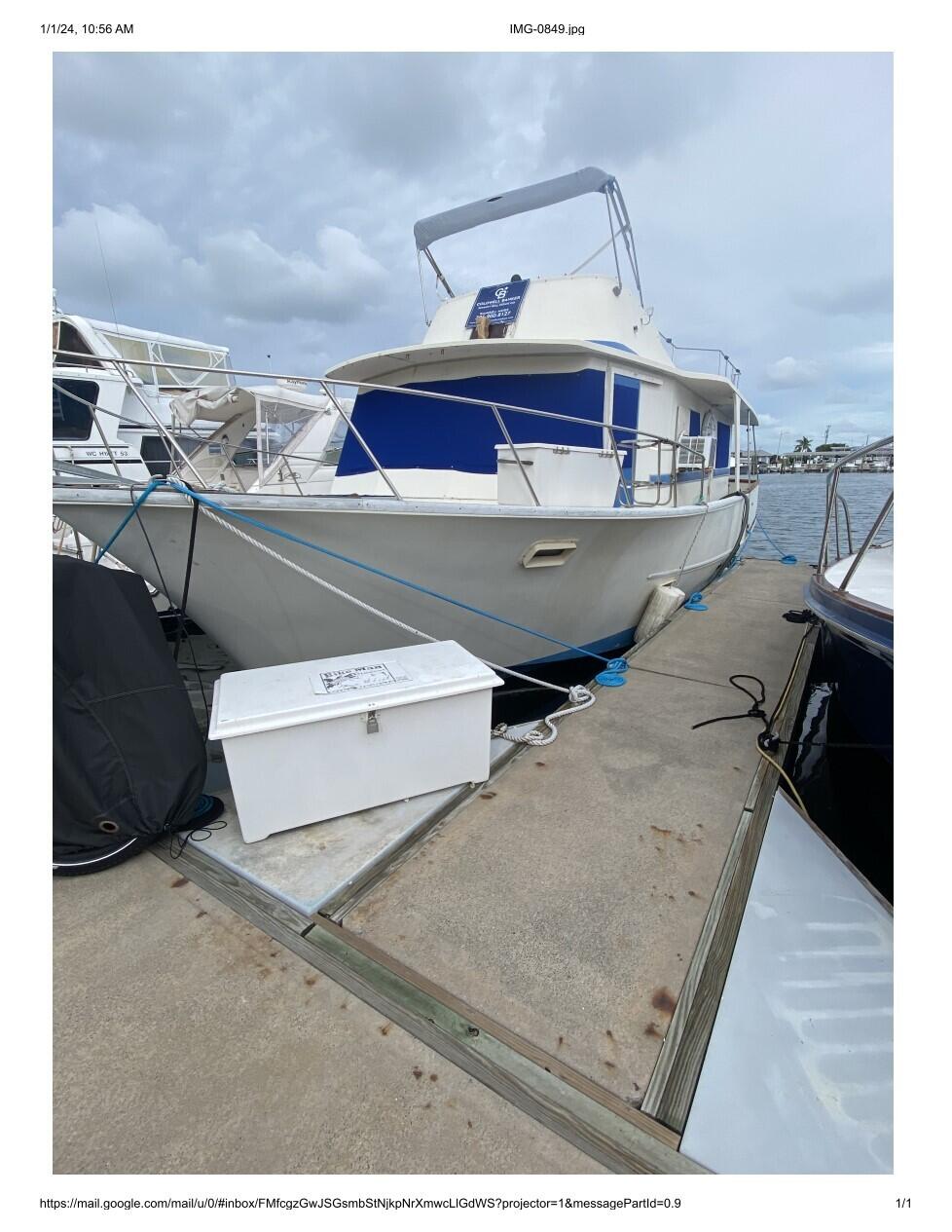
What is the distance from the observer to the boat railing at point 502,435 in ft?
9.88

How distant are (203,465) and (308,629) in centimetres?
490

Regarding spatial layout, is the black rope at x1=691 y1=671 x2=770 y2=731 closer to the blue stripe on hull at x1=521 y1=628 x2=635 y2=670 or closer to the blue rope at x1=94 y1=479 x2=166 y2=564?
the blue stripe on hull at x1=521 y1=628 x2=635 y2=670

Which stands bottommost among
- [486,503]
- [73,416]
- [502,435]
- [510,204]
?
[486,503]

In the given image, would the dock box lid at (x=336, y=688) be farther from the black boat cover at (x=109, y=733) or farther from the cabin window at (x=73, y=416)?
the cabin window at (x=73, y=416)

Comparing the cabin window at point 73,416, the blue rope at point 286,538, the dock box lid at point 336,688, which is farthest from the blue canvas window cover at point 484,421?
the cabin window at point 73,416

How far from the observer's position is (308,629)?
3670 mm

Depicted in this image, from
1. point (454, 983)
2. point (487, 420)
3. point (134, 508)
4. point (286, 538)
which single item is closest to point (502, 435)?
point (487, 420)

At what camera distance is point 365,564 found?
3387mm

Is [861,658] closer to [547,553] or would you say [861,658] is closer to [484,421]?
[547,553]

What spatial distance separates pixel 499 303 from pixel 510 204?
1.01 metres

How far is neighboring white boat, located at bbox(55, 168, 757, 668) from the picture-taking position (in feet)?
10.8

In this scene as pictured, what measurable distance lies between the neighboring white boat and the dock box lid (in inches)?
25.9

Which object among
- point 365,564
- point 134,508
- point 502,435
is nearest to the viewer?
point 134,508
